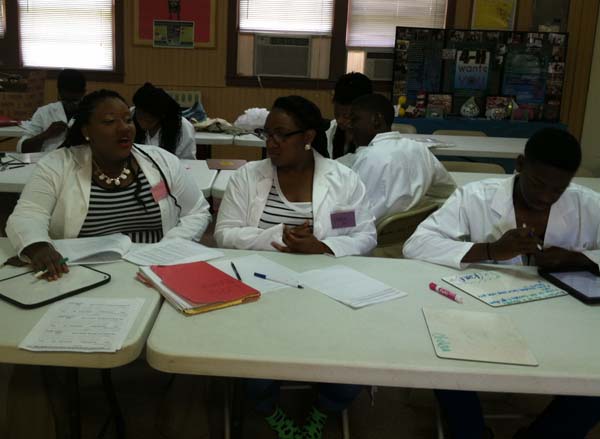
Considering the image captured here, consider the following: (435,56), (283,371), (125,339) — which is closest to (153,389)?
(125,339)

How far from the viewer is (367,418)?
2.29m

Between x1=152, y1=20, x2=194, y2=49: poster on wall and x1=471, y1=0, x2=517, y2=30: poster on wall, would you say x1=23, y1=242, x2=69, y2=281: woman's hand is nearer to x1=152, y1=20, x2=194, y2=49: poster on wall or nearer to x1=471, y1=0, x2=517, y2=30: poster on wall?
x1=152, y1=20, x2=194, y2=49: poster on wall

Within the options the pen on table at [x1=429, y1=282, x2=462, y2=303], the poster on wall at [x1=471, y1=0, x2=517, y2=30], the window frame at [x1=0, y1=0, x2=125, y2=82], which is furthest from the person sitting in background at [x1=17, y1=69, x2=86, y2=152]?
the poster on wall at [x1=471, y1=0, x2=517, y2=30]

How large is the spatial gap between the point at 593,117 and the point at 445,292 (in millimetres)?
5863

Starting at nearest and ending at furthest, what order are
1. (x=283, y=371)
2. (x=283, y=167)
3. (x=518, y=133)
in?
(x=283, y=371) < (x=283, y=167) < (x=518, y=133)

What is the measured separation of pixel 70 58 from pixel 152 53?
96 cm

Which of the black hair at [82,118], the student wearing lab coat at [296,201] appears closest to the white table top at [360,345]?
the student wearing lab coat at [296,201]

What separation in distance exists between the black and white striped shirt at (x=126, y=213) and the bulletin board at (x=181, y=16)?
463cm

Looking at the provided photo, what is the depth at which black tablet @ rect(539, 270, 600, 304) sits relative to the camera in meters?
1.55

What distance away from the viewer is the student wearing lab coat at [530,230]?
5.58ft

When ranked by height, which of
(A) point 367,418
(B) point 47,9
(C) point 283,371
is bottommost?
(A) point 367,418

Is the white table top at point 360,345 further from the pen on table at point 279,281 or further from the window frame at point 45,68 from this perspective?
the window frame at point 45,68

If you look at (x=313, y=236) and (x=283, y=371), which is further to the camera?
(x=313, y=236)

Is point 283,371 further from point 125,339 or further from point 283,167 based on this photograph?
point 283,167
